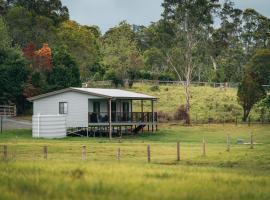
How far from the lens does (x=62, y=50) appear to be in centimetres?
Answer: 8050

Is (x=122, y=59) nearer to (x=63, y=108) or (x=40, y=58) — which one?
(x=40, y=58)

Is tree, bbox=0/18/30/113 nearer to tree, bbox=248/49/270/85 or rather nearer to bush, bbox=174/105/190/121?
bush, bbox=174/105/190/121

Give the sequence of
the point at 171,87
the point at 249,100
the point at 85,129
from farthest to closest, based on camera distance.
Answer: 1. the point at 171,87
2. the point at 249,100
3. the point at 85,129

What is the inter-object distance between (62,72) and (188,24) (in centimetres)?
1735

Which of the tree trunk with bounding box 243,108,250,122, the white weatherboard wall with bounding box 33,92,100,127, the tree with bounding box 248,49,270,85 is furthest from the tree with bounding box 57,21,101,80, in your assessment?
the white weatherboard wall with bounding box 33,92,100,127

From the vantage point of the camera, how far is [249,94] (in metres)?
75.5

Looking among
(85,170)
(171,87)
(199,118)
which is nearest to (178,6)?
(199,118)

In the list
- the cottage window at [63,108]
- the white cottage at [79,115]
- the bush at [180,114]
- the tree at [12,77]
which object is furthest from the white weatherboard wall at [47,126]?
the bush at [180,114]

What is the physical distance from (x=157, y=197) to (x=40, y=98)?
48246 millimetres

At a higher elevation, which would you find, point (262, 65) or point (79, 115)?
point (262, 65)

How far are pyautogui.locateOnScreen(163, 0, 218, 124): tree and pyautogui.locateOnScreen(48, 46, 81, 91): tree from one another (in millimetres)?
12855

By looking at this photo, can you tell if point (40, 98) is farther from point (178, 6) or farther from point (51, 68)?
point (178, 6)

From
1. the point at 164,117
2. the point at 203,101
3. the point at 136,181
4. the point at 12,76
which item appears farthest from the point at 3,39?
the point at 136,181

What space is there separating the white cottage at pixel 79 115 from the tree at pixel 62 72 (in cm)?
1218
